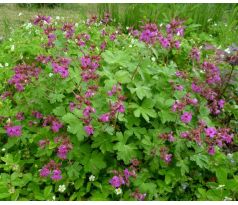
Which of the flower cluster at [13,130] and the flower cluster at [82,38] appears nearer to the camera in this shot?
the flower cluster at [13,130]

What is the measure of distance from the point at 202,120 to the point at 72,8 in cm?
497

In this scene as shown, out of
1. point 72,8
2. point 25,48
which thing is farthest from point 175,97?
point 72,8

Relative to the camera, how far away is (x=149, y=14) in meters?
5.35

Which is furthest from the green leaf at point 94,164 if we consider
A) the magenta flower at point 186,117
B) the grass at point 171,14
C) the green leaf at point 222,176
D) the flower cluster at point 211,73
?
the grass at point 171,14

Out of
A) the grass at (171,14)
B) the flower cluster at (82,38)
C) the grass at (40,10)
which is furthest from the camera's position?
the grass at (40,10)

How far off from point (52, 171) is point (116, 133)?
19.9 inches

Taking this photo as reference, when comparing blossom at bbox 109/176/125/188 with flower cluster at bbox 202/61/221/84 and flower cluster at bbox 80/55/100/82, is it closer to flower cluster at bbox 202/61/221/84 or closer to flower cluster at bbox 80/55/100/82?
flower cluster at bbox 80/55/100/82

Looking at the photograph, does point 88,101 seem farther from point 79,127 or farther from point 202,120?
point 202,120

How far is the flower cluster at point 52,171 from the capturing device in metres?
2.65

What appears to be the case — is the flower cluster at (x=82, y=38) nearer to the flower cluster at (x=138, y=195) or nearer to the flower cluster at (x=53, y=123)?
the flower cluster at (x=53, y=123)

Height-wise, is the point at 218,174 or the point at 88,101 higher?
the point at 88,101

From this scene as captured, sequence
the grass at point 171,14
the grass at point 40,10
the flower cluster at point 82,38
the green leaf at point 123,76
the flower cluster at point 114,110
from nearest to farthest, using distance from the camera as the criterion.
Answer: the flower cluster at point 114,110 → the green leaf at point 123,76 → the flower cluster at point 82,38 → the grass at point 171,14 → the grass at point 40,10

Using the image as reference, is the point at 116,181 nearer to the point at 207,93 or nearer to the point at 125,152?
the point at 125,152

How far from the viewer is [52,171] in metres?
2.74
